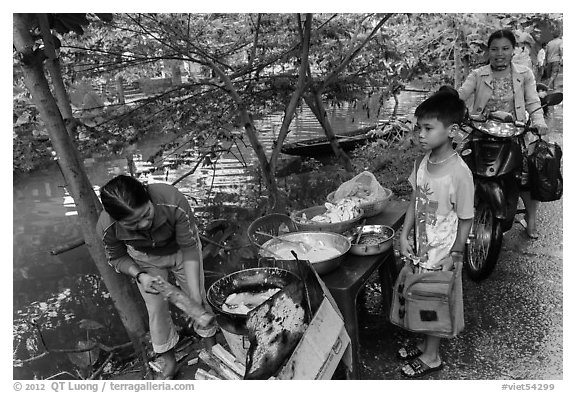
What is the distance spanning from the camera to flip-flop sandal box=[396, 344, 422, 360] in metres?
3.00

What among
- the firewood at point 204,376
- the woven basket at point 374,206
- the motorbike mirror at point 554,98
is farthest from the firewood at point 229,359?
the motorbike mirror at point 554,98

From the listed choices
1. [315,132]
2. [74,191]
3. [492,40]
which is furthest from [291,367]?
[315,132]

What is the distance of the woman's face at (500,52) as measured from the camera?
3741 millimetres

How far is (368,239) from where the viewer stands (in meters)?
3.13

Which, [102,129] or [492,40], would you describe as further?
[102,129]

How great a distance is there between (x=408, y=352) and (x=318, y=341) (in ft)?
3.60

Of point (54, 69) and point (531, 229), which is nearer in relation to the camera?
point (54, 69)

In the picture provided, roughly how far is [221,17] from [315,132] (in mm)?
6854

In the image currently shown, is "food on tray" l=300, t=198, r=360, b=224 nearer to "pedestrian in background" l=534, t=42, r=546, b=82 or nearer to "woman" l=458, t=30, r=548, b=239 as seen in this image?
"woman" l=458, t=30, r=548, b=239

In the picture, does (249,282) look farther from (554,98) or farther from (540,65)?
(540,65)

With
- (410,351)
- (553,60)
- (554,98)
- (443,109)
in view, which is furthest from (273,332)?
(553,60)

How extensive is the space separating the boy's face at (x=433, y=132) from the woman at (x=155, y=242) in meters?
1.49

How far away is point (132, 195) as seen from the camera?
2270mm

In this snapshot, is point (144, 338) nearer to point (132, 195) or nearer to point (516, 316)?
point (132, 195)
